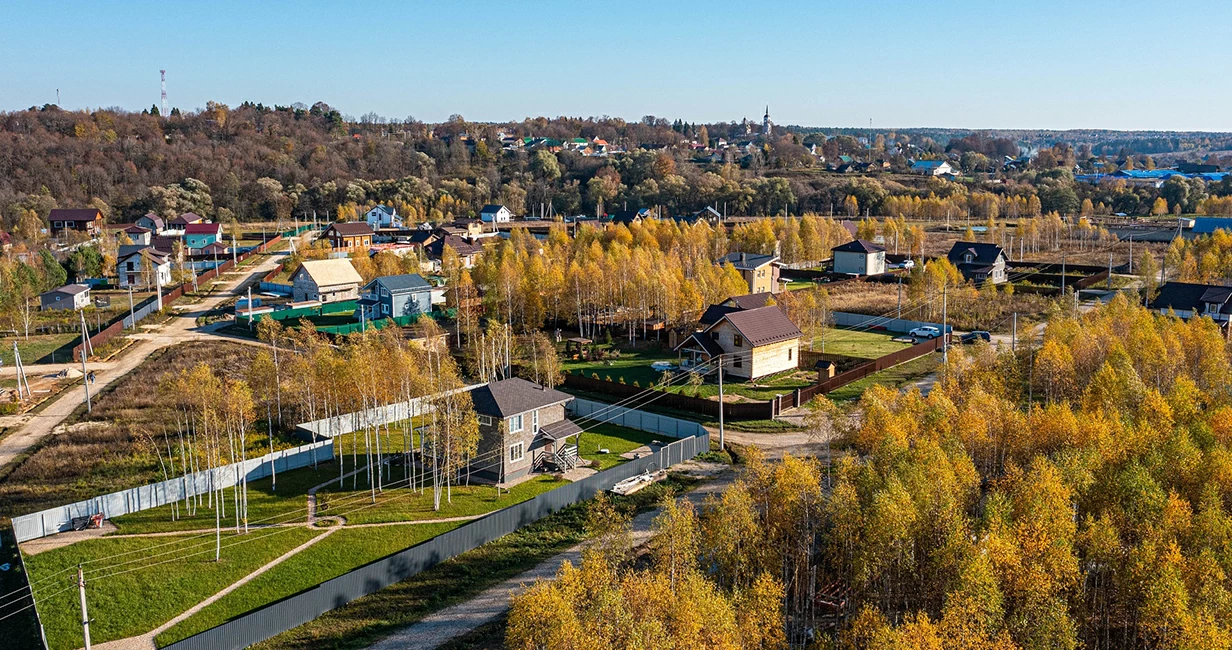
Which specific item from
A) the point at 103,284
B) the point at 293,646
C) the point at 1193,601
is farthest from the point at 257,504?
the point at 103,284

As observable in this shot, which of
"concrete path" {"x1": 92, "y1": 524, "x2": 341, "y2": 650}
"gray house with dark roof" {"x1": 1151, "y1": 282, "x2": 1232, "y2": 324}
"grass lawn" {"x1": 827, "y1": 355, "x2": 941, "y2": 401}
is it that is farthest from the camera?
"gray house with dark roof" {"x1": 1151, "y1": 282, "x2": 1232, "y2": 324}

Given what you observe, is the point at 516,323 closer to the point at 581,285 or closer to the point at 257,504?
the point at 581,285

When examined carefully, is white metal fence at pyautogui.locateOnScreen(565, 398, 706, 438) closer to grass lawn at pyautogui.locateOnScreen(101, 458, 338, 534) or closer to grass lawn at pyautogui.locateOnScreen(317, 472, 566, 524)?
grass lawn at pyautogui.locateOnScreen(317, 472, 566, 524)

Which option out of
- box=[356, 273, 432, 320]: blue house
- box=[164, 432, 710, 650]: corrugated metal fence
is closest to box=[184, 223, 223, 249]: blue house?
box=[356, 273, 432, 320]: blue house

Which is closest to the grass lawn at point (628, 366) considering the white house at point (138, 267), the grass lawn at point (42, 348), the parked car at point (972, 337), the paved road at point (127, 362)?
the parked car at point (972, 337)

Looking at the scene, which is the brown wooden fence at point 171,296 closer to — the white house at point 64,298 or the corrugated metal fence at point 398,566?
the white house at point 64,298

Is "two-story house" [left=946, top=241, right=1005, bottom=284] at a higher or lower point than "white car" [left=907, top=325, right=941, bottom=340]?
higher

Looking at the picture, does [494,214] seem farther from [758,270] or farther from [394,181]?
[758,270]

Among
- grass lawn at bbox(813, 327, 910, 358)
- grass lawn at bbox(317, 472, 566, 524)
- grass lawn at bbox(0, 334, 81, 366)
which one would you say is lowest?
grass lawn at bbox(317, 472, 566, 524)
